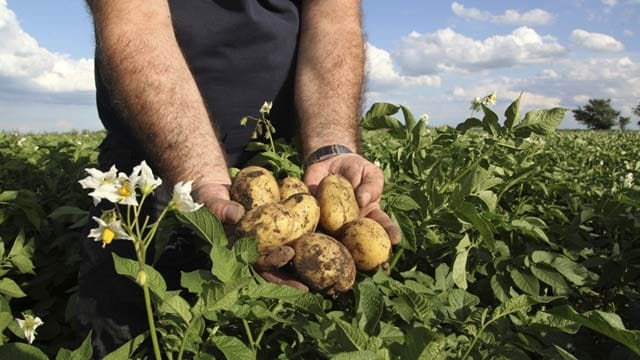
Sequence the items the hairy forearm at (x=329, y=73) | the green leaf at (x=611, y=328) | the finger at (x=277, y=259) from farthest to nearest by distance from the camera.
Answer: the hairy forearm at (x=329, y=73) < the finger at (x=277, y=259) < the green leaf at (x=611, y=328)

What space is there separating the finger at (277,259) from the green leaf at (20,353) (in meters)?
0.58

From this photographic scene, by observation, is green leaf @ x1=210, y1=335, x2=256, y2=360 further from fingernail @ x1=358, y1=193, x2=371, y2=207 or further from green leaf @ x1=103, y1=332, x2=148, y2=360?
fingernail @ x1=358, y1=193, x2=371, y2=207

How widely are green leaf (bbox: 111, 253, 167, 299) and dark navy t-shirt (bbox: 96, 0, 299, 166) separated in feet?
4.29

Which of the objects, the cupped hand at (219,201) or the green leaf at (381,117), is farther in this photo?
the green leaf at (381,117)

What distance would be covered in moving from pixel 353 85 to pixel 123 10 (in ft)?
3.60

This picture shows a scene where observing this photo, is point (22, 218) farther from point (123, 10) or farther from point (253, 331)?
point (253, 331)

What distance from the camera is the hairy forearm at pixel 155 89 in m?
1.92

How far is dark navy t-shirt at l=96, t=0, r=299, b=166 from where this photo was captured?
2.54 m

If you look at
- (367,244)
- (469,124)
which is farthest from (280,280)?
(469,124)

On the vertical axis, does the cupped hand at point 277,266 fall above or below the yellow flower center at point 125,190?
below

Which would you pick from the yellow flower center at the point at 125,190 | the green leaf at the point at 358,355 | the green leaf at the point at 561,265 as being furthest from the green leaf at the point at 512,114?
the yellow flower center at the point at 125,190

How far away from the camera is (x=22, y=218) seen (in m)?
2.73

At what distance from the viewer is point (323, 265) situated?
1543mm

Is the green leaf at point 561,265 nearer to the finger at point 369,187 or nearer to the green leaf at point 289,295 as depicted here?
the finger at point 369,187
